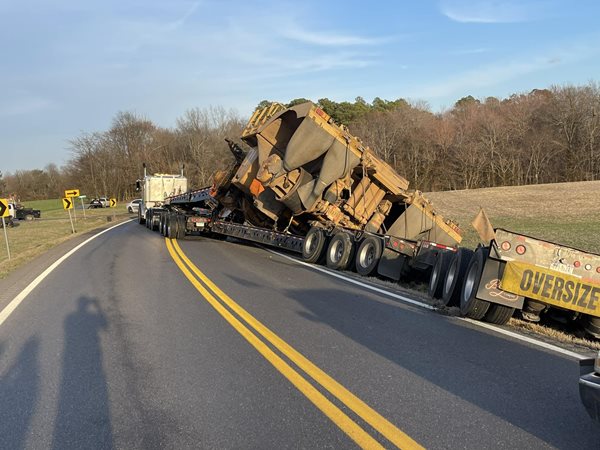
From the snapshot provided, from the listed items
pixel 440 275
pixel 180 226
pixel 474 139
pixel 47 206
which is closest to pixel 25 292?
pixel 440 275

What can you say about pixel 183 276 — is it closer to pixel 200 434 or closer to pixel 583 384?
pixel 200 434

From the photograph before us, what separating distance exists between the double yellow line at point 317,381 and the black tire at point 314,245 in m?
4.93

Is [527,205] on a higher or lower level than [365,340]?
higher

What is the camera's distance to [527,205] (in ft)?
110

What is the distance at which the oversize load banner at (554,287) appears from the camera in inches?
232

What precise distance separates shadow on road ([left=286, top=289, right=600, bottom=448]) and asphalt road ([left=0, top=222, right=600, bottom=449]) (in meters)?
0.02

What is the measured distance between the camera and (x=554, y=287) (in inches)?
235

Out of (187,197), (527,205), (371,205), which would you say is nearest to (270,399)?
(371,205)

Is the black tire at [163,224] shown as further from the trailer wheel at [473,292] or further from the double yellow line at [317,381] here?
the trailer wheel at [473,292]

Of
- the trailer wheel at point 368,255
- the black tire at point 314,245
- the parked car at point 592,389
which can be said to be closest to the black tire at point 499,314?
the parked car at point 592,389

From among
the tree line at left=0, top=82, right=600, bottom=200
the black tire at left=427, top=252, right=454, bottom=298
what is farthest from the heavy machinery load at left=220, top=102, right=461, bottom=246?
the tree line at left=0, top=82, right=600, bottom=200

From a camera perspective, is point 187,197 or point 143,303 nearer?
point 143,303

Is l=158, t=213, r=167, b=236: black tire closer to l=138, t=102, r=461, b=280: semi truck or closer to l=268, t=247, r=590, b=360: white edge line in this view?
l=138, t=102, r=461, b=280: semi truck

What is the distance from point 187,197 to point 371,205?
1104 cm
